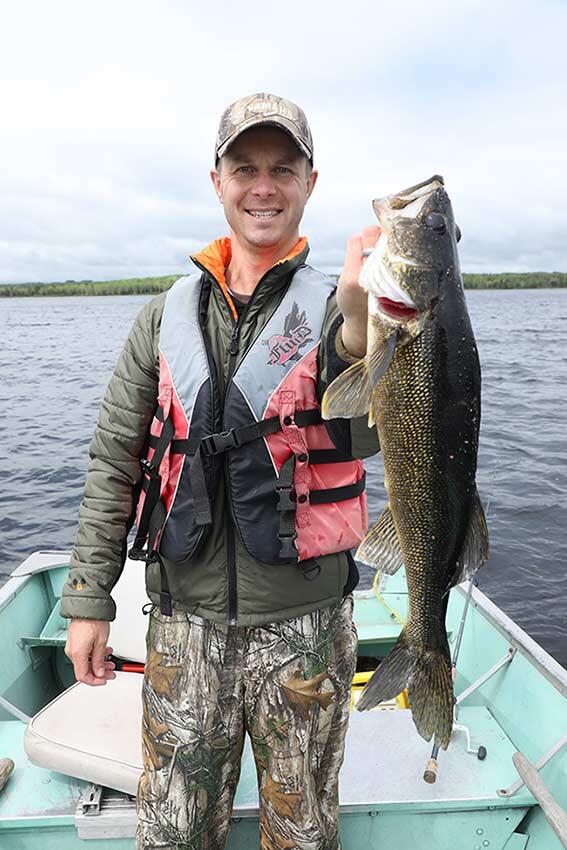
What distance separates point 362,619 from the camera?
6152mm

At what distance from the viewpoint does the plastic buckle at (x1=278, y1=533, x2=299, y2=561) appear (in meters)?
2.76

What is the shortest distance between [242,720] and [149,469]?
3.78 ft

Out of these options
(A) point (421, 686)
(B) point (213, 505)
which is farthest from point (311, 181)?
(A) point (421, 686)

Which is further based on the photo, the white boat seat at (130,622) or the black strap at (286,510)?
the white boat seat at (130,622)

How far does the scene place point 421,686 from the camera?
9.00 feet

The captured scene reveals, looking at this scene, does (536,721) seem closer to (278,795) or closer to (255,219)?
(278,795)

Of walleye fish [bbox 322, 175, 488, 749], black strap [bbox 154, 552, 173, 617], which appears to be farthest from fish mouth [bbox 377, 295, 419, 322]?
black strap [bbox 154, 552, 173, 617]

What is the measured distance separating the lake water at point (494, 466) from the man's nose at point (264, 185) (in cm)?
346

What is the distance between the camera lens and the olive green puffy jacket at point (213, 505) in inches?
111

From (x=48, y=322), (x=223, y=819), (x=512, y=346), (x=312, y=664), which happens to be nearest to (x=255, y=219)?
(x=312, y=664)

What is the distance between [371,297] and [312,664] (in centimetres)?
151

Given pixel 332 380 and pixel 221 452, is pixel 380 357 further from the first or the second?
pixel 221 452

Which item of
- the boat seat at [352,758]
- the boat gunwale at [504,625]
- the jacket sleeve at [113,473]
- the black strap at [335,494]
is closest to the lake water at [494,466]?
the boat gunwale at [504,625]

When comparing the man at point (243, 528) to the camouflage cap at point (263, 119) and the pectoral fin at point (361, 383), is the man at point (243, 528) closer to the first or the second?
the camouflage cap at point (263, 119)
